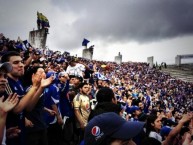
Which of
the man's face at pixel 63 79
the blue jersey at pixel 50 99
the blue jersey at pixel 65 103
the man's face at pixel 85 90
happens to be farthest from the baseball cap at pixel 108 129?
the man's face at pixel 63 79

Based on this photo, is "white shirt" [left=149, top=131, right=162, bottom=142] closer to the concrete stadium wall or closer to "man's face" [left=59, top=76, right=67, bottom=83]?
"man's face" [left=59, top=76, right=67, bottom=83]

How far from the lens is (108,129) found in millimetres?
2281

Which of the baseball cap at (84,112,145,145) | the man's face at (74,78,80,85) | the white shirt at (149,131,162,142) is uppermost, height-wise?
the man's face at (74,78,80,85)

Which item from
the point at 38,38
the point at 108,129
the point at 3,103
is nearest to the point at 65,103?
the point at 3,103

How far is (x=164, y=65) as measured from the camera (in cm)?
6222

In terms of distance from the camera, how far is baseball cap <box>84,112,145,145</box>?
7.44ft

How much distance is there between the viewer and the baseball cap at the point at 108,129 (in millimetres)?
2268

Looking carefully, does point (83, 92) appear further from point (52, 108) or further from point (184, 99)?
point (184, 99)

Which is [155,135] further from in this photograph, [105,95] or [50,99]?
[50,99]

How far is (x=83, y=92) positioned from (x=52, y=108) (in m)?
0.97

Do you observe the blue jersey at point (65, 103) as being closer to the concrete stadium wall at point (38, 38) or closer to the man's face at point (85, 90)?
the man's face at point (85, 90)

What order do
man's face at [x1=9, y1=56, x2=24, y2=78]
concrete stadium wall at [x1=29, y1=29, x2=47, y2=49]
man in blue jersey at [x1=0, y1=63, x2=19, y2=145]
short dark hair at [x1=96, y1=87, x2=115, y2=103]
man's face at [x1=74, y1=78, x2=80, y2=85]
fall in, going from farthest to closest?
1. concrete stadium wall at [x1=29, y1=29, x2=47, y2=49]
2. man's face at [x1=74, y1=78, x2=80, y2=85]
3. short dark hair at [x1=96, y1=87, x2=115, y2=103]
4. man's face at [x1=9, y1=56, x2=24, y2=78]
5. man in blue jersey at [x1=0, y1=63, x2=19, y2=145]

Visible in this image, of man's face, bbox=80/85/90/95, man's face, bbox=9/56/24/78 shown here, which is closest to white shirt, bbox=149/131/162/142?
man's face, bbox=80/85/90/95

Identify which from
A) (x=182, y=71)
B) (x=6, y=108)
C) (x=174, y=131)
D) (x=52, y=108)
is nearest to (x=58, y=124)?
(x=52, y=108)
